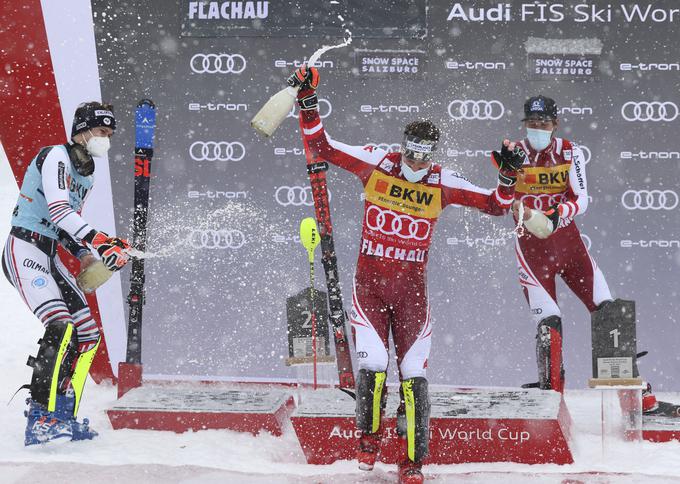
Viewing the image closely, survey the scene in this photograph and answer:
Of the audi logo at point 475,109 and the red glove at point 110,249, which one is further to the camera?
the audi logo at point 475,109

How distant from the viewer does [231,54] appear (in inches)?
268

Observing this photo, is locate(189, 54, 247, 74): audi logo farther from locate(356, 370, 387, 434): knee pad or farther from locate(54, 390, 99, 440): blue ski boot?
locate(356, 370, 387, 434): knee pad

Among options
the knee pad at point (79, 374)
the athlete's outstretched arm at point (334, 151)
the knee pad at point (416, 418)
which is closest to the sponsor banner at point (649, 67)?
the athlete's outstretched arm at point (334, 151)

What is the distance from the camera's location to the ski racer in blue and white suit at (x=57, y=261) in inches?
210

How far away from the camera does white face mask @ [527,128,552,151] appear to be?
5.84 m

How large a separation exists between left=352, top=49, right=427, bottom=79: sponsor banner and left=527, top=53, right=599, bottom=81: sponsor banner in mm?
792

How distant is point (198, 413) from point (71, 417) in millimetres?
755

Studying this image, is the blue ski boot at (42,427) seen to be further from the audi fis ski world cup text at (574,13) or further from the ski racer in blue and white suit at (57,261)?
the audi fis ski world cup text at (574,13)

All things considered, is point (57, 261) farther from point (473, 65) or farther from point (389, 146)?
point (473, 65)

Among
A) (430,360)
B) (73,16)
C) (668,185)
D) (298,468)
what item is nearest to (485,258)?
(430,360)

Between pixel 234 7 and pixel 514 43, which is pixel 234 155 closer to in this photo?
pixel 234 7

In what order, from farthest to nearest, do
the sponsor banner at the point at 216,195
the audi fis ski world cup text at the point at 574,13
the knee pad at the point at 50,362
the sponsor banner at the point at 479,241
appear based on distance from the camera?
1. the sponsor banner at the point at 216,195
2. the sponsor banner at the point at 479,241
3. the audi fis ski world cup text at the point at 574,13
4. the knee pad at the point at 50,362

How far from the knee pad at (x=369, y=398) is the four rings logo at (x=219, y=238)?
236cm

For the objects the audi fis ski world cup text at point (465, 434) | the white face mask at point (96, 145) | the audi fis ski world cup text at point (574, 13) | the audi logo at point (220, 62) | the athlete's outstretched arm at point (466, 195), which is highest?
the audi fis ski world cup text at point (574, 13)
